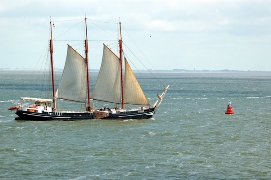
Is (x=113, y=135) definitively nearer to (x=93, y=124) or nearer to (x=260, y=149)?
(x=93, y=124)

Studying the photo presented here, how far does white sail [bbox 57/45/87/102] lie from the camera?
270 feet

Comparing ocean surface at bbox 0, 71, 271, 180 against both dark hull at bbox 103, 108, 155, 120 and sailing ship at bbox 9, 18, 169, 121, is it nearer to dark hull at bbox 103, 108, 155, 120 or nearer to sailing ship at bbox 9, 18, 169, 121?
dark hull at bbox 103, 108, 155, 120

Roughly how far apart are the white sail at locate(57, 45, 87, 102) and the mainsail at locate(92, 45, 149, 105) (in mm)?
2283

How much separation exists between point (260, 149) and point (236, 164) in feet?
27.1

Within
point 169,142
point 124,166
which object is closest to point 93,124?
point 169,142

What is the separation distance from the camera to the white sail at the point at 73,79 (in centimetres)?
8244

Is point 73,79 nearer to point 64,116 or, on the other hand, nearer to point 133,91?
point 64,116

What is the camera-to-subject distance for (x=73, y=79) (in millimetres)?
82875

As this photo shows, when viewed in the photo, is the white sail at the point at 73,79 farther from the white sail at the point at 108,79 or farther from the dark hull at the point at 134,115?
the dark hull at the point at 134,115

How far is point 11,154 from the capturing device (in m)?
52.9

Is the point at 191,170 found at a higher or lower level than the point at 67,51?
lower

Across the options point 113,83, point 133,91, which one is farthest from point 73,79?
point 133,91

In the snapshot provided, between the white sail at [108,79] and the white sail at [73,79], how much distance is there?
234 cm

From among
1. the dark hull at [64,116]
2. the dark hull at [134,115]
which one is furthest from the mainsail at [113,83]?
the dark hull at [64,116]
